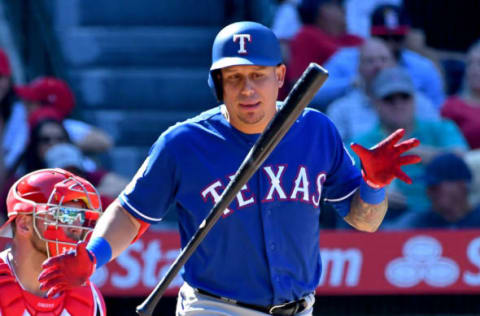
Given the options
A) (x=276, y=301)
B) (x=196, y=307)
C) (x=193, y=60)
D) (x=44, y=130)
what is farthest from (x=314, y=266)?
(x=193, y=60)

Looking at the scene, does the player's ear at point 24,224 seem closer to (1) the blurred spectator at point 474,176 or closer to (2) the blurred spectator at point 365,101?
(2) the blurred spectator at point 365,101

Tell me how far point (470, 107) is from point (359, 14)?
1113 mm

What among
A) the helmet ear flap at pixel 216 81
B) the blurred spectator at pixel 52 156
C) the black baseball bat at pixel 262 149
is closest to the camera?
the black baseball bat at pixel 262 149

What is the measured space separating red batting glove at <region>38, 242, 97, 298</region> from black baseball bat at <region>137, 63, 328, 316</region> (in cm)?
26

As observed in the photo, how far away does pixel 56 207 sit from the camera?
3.80 meters

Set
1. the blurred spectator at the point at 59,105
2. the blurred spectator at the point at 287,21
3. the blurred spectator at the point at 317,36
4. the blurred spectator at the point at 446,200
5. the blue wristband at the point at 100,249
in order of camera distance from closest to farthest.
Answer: the blue wristband at the point at 100,249 < the blurred spectator at the point at 446,200 < the blurred spectator at the point at 59,105 < the blurred spectator at the point at 317,36 < the blurred spectator at the point at 287,21

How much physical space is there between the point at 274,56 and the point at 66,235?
3.29 feet

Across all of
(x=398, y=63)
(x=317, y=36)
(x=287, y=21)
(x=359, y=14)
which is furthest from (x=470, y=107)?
(x=287, y=21)

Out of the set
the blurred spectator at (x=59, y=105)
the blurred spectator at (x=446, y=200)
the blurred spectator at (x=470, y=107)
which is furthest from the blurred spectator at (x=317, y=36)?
the blurred spectator at (x=59, y=105)

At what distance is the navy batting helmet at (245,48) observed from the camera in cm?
368

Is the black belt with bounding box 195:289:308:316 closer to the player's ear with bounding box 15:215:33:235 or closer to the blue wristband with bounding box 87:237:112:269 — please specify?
the blue wristband with bounding box 87:237:112:269

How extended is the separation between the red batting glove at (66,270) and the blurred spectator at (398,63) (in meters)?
4.10

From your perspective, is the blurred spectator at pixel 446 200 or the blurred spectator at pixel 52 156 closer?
the blurred spectator at pixel 52 156

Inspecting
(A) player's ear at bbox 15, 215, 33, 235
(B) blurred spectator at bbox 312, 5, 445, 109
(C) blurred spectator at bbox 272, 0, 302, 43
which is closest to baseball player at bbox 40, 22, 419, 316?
(A) player's ear at bbox 15, 215, 33, 235
